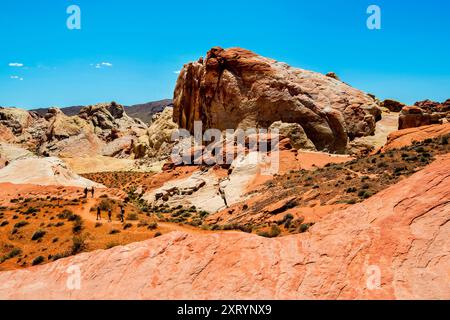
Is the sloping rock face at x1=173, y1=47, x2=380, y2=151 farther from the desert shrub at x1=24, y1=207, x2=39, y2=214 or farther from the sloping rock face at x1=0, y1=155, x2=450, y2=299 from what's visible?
the sloping rock face at x1=0, y1=155, x2=450, y2=299

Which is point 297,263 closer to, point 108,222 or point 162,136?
point 108,222

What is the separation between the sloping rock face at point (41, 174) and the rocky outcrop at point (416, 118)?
43324 mm

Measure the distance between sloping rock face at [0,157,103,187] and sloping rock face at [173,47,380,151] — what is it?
27170 millimetres

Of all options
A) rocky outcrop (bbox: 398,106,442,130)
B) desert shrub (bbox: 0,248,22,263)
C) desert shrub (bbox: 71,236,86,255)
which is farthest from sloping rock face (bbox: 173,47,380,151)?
desert shrub (bbox: 0,248,22,263)

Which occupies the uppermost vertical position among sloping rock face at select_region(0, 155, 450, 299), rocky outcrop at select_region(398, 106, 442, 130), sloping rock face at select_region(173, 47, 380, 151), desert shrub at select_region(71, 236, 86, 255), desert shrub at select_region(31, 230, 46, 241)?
sloping rock face at select_region(173, 47, 380, 151)

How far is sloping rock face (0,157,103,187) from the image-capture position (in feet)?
152

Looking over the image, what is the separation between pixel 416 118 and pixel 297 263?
43.8 m

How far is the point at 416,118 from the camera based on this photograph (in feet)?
154

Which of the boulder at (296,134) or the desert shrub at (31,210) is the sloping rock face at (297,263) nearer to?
the desert shrub at (31,210)

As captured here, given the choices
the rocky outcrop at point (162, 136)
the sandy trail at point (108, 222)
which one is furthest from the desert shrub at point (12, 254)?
the rocky outcrop at point (162, 136)

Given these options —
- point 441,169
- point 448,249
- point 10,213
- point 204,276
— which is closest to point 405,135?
point 441,169

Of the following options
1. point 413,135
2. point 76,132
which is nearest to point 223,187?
point 413,135

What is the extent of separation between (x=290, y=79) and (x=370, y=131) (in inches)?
663

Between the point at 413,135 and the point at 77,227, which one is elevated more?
the point at 413,135
